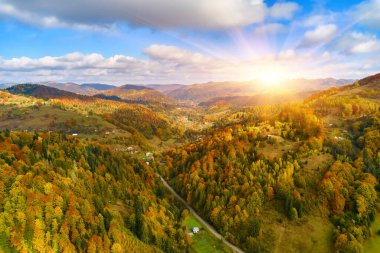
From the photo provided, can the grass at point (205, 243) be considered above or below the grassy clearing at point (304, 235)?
below

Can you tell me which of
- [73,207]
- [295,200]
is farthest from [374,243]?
[73,207]

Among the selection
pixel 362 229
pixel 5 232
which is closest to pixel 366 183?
pixel 362 229

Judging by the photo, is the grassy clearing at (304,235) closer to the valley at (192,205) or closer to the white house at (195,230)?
the valley at (192,205)

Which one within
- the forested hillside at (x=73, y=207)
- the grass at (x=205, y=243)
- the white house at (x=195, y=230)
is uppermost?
the forested hillside at (x=73, y=207)

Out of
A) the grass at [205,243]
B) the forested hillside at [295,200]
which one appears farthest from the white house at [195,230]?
the forested hillside at [295,200]

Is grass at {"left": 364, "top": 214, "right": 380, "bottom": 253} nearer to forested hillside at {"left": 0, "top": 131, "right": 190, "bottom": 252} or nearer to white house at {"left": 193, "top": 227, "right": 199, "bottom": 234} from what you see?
white house at {"left": 193, "top": 227, "right": 199, "bottom": 234}

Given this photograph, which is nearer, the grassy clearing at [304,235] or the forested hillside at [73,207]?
the forested hillside at [73,207]

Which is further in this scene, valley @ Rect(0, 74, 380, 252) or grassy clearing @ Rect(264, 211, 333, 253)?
grassy clearing @ Rect(264, 211, 333, 253)

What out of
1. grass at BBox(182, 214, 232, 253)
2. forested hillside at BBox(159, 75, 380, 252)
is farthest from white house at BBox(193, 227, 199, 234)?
forested hillside at BBox(159, 75, 380, 252)

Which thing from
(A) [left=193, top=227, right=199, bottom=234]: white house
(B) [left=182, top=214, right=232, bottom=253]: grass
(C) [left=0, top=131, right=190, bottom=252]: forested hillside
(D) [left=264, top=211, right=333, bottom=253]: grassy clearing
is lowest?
(B) [left=182, top=214, right=232, bottom=253]: grass

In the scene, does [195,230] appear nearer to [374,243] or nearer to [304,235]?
[304,235]
